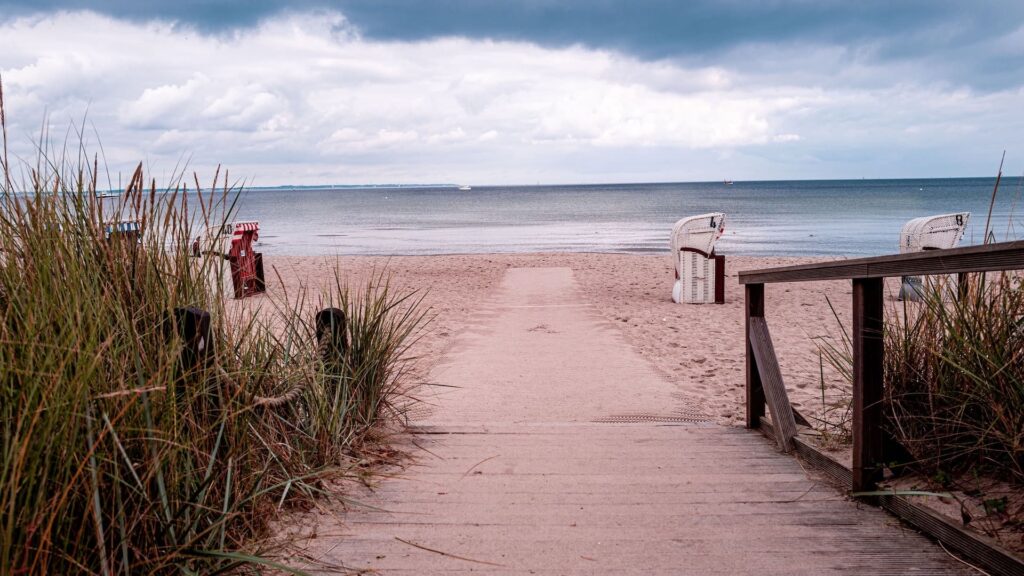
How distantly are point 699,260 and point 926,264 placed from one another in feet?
30.6

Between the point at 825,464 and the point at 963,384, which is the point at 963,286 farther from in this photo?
the point at 825,464

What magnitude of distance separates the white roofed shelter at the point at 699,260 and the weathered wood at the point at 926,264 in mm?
7865

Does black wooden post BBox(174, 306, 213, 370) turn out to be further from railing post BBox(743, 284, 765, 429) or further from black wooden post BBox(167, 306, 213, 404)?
railing post BBox(743, 284, 765, 429)

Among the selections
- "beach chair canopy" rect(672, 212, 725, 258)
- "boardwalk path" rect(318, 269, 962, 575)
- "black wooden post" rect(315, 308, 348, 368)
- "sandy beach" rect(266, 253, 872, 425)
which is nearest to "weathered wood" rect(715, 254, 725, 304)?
"sandy beach" rect(266, 253, 872, 425)

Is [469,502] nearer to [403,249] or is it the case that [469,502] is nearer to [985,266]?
[985,266]

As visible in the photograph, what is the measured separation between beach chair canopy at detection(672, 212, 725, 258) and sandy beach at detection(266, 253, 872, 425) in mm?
873

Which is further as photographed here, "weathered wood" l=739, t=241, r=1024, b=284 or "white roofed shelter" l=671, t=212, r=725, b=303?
"white roofed shelter" l=671, t=212, r=725, b=303

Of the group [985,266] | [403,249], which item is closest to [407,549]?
[985,266]

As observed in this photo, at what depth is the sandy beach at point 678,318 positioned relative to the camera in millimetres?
6512

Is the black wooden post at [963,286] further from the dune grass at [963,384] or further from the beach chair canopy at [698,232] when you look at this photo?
the beach chair canopy at [698,232]

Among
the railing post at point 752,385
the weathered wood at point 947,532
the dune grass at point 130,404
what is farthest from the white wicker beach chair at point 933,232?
the dune grass at point 130,404

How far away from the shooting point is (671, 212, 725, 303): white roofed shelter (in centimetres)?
1163

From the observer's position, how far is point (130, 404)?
1.94 m

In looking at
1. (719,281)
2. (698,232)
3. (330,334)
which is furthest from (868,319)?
(719,281)
